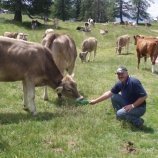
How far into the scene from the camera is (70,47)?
1573 centimetres

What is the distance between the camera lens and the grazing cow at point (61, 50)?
1496 centimetres

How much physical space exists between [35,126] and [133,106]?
242 centimetres

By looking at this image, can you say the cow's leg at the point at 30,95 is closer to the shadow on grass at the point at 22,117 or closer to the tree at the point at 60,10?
the shadow on grass at the point at 22,117

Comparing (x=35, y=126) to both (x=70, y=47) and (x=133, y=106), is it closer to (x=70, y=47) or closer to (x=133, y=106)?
(x=133, y=106)

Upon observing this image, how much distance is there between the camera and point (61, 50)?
15203mm

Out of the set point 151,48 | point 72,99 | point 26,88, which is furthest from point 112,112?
point 151,48

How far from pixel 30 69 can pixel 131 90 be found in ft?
9.18

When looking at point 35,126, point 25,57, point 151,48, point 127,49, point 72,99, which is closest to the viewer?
point 35,126

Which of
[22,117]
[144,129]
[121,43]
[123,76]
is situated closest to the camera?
[123,76]

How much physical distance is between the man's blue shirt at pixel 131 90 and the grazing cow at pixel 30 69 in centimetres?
170

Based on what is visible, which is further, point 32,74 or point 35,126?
point 32,74

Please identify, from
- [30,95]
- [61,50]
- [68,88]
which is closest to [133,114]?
[68,88]

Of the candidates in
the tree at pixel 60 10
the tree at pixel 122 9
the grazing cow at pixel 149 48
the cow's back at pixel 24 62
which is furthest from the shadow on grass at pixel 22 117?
the tree at pixel 122 9

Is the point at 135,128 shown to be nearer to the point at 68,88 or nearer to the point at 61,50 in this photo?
the point at 68,88
